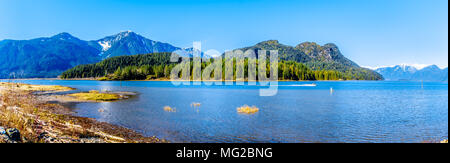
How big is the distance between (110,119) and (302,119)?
2680cm

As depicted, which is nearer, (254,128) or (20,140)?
(20,140)

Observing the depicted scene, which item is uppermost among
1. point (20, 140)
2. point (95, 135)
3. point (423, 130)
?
point (20, 140)

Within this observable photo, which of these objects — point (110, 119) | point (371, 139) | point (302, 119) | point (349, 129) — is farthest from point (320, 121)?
point (110, 119)

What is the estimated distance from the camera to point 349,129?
85.9 feet
